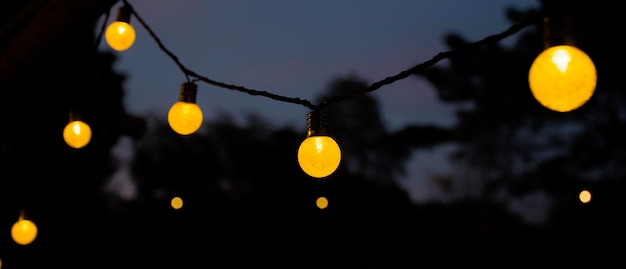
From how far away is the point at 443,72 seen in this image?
14.1 m

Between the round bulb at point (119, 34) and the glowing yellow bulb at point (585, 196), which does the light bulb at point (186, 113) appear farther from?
the glowing yellow bulb at point (585, 196)

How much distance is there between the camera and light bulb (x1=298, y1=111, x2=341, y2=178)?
2.13m

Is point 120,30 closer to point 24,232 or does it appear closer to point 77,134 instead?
point 77,134

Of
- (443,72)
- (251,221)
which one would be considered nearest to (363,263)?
(251,221)

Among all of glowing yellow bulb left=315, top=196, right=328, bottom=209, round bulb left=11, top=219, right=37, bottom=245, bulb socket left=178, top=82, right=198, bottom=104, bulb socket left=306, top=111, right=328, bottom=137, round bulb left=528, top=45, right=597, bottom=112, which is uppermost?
glowing yellow bulb left=315, top=196, right=328, bottom=209

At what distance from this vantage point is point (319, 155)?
6.99 feet

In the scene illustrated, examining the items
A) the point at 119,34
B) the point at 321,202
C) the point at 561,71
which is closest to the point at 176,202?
the point at 321,202

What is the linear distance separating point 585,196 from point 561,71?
34.6ft

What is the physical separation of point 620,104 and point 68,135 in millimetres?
10512

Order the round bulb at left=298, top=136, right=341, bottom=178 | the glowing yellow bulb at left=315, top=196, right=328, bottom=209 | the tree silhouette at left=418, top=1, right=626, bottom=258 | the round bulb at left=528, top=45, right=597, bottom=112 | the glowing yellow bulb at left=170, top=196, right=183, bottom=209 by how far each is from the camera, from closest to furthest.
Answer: the round bulb at left=528, top=45, right=597, bottom=112, the round bulb at left=298, top=136, right=341, bottom=178, the tree silhouette at left=418, top=1, right=626, bottom=258, the glowing yellow bulb at left=315, top=196, right=328, bottom=209, the glowing yellow bulb at left=170, top=196, right=183, bottom=209

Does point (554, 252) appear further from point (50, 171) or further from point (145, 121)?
point (50, 171)

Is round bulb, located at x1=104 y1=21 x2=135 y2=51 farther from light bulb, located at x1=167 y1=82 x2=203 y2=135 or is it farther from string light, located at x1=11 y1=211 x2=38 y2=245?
string light, located at x1=11 y1=211 x2=38 y2=245

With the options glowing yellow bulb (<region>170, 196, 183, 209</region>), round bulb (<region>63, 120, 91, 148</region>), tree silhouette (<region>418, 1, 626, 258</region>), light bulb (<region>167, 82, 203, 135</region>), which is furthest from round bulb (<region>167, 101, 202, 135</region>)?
glowing yellow bulb (<region>170, 196, 183, 209</region>)

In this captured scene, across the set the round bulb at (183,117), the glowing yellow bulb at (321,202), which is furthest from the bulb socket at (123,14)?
the glowing yellow bulb at (321,202)
